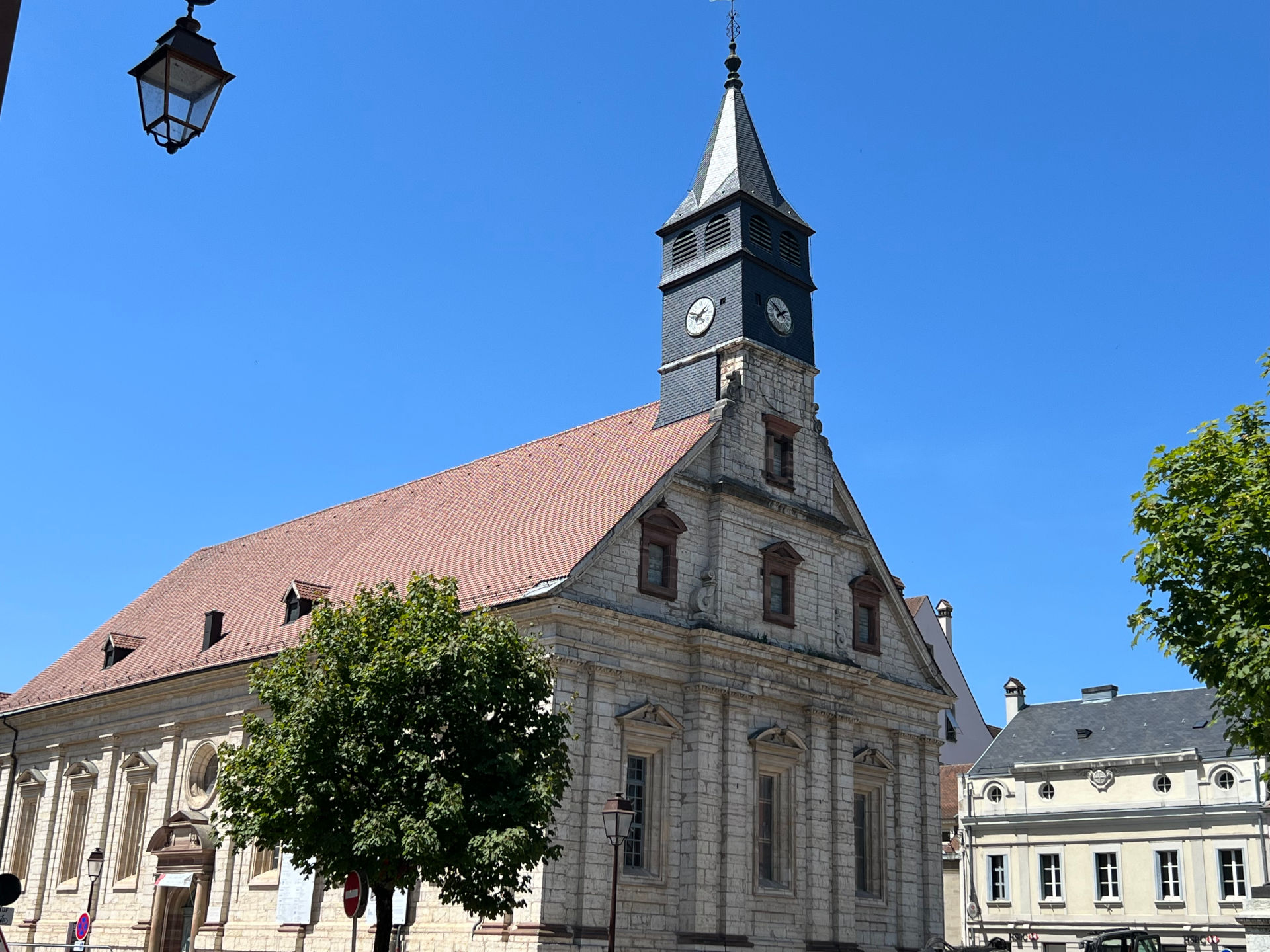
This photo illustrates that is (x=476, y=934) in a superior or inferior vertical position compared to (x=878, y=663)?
inferior

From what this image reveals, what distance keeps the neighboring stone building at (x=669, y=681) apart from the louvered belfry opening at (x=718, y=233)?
0.10 metres

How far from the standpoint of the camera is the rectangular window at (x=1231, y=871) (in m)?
45.8

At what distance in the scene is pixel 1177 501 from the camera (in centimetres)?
2417

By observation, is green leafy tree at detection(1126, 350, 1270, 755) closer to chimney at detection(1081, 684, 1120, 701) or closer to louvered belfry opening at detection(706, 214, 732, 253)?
louvered belfry opening at detection(706, 214, 732, 253)

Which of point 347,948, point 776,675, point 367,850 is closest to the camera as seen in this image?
point 367,850

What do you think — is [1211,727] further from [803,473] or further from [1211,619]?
[1211,619]

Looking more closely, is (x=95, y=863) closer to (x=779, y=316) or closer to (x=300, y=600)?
(x=300, y=600)

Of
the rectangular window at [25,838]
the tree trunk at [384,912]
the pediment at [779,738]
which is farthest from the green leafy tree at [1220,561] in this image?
the rectangular window at [25,838]

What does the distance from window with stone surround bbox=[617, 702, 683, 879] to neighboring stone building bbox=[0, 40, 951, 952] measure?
7cm

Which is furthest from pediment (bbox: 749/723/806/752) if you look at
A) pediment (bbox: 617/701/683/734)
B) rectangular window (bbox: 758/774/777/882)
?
pediment (bbox: 617/701/683/734)

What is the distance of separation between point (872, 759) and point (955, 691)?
29.9m

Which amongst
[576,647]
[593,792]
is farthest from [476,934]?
[576,647]

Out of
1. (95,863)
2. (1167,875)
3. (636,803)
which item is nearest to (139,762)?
(95,863)

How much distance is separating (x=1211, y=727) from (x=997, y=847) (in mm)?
9679
